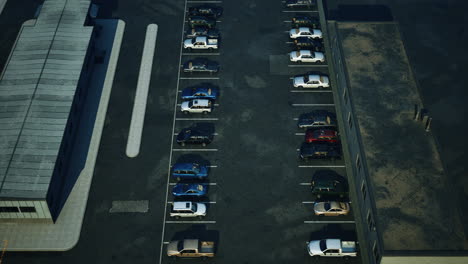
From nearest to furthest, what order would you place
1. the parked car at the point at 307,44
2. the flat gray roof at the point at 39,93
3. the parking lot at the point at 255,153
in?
the parking lot at the point at 255,153 → the flat gray roof at the point at 39,93 → the parked car at the point at 307,44

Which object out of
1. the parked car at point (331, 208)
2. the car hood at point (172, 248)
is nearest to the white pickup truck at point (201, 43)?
the parked car at point (331, 208)

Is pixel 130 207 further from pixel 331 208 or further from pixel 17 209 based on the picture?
pixel 331 208

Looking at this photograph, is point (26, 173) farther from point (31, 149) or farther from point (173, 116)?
Answer: point (173, 116)

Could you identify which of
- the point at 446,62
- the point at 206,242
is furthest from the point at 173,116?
the point at 446,62

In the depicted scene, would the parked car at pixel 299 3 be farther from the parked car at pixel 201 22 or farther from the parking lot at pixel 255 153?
the parked car at pixel 201 22

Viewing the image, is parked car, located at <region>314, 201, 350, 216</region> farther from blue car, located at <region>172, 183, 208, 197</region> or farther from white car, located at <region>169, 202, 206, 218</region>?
blue car, located at <region>172, 183, 208, 197</region>

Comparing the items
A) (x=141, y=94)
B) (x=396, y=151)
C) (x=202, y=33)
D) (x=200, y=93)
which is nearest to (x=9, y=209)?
(x=141, y=94)
